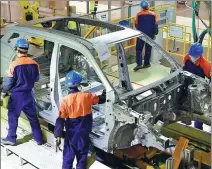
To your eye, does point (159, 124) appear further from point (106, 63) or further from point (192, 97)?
point (106, 63)

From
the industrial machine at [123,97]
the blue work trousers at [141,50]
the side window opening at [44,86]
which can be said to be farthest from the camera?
the blue work trousers at [141,50]

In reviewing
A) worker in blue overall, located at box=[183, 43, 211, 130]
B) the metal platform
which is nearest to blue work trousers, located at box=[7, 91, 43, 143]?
the metal platform

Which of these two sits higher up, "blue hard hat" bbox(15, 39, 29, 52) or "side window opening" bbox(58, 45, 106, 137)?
"blue hard hat" bbox(15, 39, 29, 52)

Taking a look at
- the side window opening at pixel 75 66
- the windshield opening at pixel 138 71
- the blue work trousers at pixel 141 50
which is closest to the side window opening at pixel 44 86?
the side window opening at pixel 75 66

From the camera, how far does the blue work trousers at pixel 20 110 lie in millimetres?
5949

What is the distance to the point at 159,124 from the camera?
6.02 meters

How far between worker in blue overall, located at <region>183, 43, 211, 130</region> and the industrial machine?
49cm

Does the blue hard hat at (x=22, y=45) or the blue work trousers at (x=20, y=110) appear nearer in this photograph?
the blue hard hat at (x=22, y=45)

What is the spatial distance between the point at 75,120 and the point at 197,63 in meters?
2.48

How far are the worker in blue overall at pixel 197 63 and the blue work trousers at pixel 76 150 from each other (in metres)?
2.32

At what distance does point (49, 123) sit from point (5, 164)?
39.3 inches

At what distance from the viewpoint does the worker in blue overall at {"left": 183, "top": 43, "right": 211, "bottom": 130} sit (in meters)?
Result: 6.57

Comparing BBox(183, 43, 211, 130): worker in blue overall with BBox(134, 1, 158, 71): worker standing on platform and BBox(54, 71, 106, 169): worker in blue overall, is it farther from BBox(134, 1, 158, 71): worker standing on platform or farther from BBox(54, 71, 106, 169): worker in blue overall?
BBox(134, 1, 158, 71): worker standing on platform

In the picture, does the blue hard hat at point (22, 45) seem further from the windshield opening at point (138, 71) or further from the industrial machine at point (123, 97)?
the windshield opening at point (138, 71)
